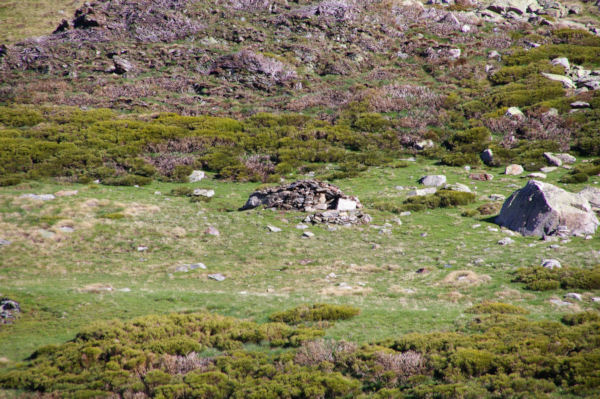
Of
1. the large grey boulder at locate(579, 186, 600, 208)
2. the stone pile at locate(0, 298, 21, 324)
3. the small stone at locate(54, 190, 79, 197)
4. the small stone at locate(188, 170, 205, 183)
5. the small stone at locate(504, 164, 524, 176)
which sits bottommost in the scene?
the small stone at locate(188, 170, 205, 183)

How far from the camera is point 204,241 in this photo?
18984 mm

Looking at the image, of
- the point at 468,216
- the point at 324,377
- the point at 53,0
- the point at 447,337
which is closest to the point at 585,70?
the point at 468,216

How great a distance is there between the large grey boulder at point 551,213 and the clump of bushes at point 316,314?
38.9 feet

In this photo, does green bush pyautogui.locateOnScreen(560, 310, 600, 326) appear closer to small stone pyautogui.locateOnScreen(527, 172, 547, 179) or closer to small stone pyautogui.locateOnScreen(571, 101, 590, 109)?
small stone pyautogui.locateOnScreen(527, 172, 547, 179)

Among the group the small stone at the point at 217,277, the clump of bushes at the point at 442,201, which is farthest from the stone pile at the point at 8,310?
the clump of bushes at the point at 442,201

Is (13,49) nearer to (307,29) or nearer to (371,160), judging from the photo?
(307,29)

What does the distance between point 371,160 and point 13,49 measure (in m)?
57.2

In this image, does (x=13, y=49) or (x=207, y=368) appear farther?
(x=13, y=49)

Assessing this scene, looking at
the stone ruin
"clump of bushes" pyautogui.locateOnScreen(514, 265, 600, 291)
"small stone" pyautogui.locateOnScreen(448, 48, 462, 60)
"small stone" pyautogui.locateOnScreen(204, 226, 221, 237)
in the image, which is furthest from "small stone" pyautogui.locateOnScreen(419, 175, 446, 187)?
"small stone" pyautogui.locateOnScreen(448, 48, 462, 60)

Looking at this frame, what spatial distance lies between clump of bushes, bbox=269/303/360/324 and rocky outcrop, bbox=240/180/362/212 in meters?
11.0

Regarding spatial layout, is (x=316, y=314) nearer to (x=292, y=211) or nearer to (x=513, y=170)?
(x=292, y=211)

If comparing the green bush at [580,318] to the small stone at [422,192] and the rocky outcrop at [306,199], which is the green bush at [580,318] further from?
the small stone at [422,192]

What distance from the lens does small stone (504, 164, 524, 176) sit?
26.9m

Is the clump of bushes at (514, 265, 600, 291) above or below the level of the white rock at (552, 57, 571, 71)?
below
